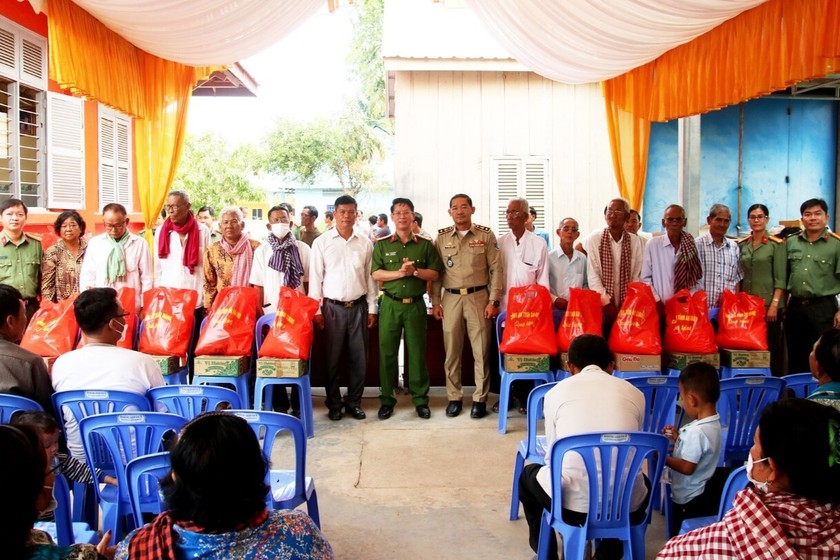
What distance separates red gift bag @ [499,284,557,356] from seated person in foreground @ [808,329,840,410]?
85.3 inches

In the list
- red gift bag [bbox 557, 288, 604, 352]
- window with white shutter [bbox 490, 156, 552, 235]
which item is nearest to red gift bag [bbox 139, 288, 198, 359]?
red gift bag [bbox 557, 288, 604, 352]

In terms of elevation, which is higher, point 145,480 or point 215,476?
point 215,476

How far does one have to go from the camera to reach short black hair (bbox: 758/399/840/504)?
1.57m

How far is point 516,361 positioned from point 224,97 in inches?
344

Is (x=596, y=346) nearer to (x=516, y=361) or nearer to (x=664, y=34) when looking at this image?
(x=516, y=361)

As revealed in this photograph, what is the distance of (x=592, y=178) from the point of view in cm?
895

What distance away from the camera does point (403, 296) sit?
5.09 metres

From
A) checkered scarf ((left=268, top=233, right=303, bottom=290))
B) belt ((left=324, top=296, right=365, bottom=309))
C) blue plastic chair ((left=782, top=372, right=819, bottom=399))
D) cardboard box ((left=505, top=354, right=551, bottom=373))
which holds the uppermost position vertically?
checkered scarf ((left=268, top=233, right=303, bottom=290))

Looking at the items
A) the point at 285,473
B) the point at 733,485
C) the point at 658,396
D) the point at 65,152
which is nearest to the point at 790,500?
the point at 733,485

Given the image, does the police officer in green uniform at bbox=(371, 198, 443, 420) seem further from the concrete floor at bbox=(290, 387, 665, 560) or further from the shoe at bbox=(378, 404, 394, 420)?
the concrete floor at bbox=(290, 387, 665, 560)

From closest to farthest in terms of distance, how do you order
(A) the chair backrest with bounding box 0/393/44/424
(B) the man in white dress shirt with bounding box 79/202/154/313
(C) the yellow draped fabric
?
(A) the chair backrest with bounding box 0/393/44/424 < (C) the yellow draped fabric < (B) the man in white dress shirt with bounding box 79/202/154/313

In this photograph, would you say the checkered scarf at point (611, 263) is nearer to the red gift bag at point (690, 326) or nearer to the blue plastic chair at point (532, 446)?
the red gift bag at point (690, 326)

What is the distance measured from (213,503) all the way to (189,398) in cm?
171

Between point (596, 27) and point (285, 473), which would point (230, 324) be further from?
point (596, 27)
